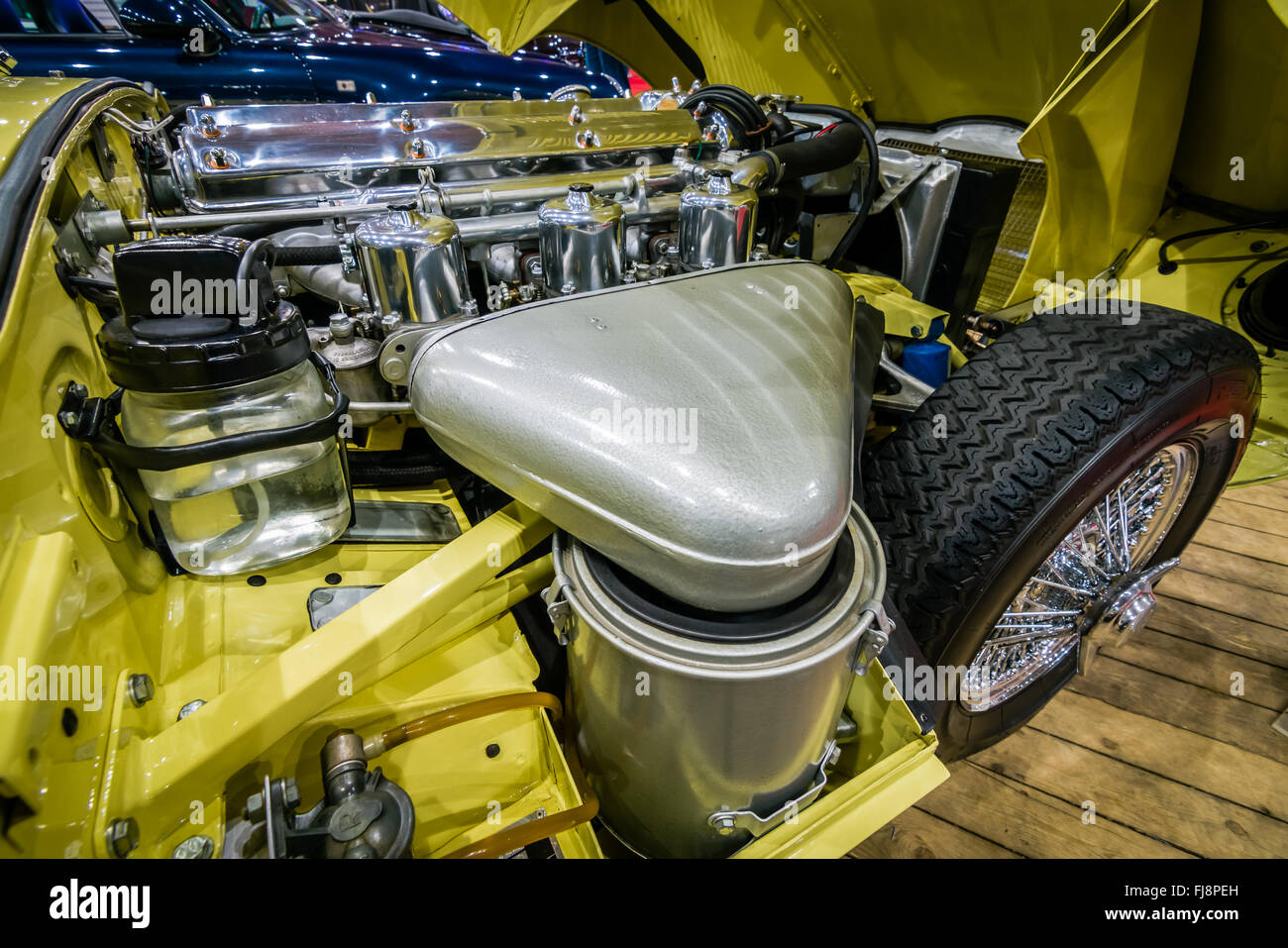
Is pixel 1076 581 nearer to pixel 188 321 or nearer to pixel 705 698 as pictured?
pixel 705 698

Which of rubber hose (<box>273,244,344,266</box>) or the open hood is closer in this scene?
rubber hose (<box>273,244,344,266</box>)

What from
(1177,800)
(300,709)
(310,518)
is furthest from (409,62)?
(1177,800)

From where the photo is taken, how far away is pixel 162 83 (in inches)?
135

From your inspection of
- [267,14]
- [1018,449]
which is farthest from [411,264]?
[267,14]

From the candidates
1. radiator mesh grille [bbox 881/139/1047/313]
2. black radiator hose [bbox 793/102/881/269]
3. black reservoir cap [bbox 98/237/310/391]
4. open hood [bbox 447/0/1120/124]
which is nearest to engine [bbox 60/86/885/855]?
black reservoir cap [bbox 98/237/310/391]

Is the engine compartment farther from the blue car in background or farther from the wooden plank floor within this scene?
the blue car in background

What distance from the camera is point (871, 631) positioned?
84 centimetres

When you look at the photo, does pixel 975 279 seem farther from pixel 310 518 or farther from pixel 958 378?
pixel 310 518

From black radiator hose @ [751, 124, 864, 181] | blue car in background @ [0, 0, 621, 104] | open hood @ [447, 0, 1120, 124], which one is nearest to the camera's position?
black radiator hose @ [751, 124, 864, 181]

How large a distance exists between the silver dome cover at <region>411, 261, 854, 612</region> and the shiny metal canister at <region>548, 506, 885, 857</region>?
55 millimetres

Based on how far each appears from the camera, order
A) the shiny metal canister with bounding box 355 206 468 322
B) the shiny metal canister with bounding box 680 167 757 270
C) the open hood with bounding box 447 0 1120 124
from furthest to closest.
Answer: the open hood with bounding box 447 0 1120 124 < the shiny metal canister with bounding box 680 167 757 270 < the shiny metal canister with bounding box 355 206 468 322

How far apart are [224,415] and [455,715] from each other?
535 millimetres

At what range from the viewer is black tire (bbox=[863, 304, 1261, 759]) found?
1209 millimetres

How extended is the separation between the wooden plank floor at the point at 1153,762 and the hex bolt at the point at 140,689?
1.39m
